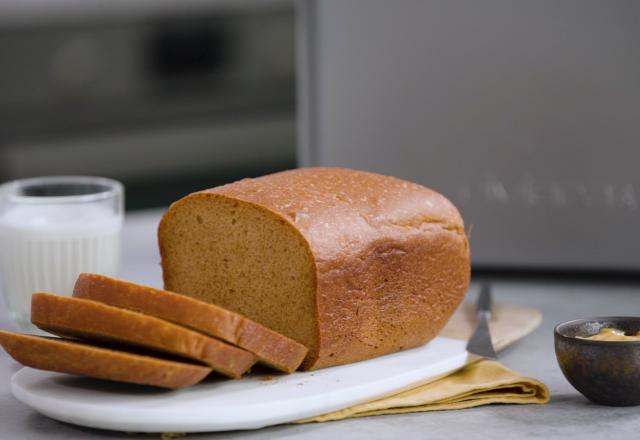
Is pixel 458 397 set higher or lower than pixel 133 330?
lower

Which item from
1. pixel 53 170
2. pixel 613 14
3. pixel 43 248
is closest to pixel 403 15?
pixel 613 14

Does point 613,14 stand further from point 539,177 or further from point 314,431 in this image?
point 314,431

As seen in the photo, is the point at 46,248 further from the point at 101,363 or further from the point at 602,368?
the point at 602,368

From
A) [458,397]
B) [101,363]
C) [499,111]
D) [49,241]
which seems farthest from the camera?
[499,111]

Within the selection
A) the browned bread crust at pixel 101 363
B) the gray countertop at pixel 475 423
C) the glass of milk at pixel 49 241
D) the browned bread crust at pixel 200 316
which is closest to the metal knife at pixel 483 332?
the gray countertop at pixel 475 423

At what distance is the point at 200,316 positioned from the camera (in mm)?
1830

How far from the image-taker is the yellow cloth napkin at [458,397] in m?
1.90

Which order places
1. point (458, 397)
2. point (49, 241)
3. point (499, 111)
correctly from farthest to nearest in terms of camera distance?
point (499, 111) < point (49, 241) < point (458, 397)

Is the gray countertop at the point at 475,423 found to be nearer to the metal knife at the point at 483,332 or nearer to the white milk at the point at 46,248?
the metal knife at the point at 483,332

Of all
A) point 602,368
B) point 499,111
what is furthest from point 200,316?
point 499,111

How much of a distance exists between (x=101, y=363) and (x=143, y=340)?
0.08 meters

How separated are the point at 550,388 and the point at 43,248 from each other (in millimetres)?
1126

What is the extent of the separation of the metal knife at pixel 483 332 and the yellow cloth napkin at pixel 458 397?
134 millimetres

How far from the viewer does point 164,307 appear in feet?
6.10
